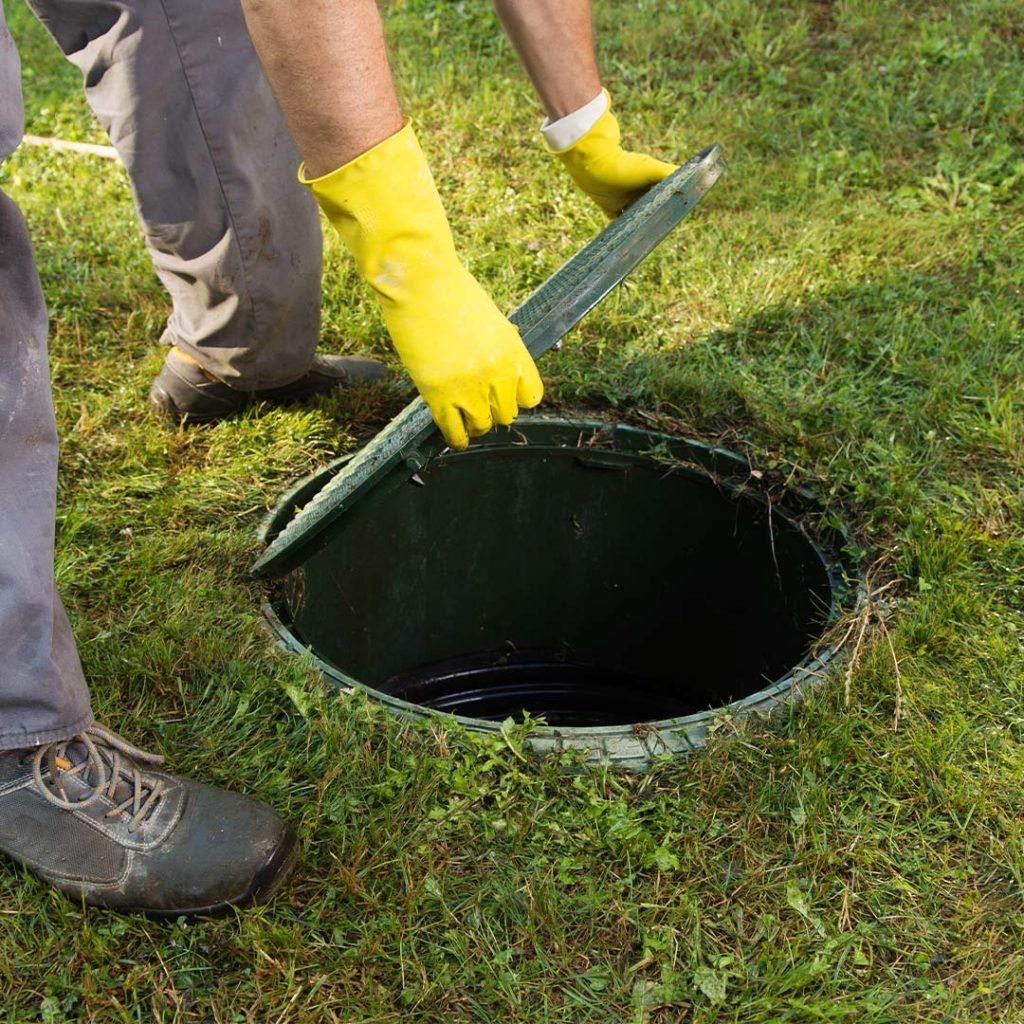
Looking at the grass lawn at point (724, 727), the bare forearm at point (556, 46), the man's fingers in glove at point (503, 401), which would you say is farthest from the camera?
the bare forearm at point (556, 46)

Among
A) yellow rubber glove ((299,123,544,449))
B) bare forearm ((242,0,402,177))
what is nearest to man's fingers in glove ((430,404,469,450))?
yellow rubber glove ((299,123,544,449))

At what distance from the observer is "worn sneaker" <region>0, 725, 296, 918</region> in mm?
1711

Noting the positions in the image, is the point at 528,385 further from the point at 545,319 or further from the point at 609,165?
the point at 609,165

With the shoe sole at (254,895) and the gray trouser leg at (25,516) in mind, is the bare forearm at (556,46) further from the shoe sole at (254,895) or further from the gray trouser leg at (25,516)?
the shoe sole at (254,895)

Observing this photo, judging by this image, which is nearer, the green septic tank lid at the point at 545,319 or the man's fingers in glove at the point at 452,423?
the man's fingers in glove at the point at 452,423

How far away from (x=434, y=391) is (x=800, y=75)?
108 inches

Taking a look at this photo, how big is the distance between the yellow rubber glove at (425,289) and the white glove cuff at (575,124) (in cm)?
73

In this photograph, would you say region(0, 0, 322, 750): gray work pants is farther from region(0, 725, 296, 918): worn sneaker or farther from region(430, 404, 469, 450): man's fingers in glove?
region(430, 404, 469, 450): man's fingers in glove

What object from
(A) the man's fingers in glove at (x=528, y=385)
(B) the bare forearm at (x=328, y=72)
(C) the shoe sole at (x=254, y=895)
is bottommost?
(C) the shoe sole at (x=254, y=895)

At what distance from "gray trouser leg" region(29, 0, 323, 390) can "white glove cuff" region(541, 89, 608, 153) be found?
590mm

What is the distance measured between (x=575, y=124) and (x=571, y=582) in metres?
1.14

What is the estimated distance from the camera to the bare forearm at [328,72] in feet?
5.12

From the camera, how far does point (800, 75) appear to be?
13.2 ft

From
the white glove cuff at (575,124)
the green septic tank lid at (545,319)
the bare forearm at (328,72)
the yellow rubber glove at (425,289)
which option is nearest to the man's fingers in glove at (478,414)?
the yellow rubber glove at (425,289)
